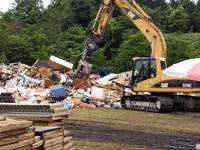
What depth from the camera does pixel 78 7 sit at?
204 ft

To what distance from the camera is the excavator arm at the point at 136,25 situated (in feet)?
45.5

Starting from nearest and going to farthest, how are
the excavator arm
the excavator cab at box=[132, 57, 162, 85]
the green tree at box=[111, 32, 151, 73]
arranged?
the excavator cab at box=[132, 57, 162, 85] < the excavator arm < the green tree at box=[111, 32, 151, 73]

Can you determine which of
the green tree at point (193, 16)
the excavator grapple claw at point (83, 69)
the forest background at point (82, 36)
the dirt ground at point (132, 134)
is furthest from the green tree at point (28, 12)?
the dirt ground at point (132, 134)

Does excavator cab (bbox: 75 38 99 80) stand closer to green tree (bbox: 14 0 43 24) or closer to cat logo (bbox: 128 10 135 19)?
cat logo (bbox: 128 10 135 19)

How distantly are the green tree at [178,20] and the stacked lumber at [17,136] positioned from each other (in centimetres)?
6180

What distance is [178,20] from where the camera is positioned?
2418 inches

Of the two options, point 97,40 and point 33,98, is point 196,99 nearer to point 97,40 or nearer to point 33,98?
point 97,40

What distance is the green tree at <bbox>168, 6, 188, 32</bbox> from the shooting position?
201 ft

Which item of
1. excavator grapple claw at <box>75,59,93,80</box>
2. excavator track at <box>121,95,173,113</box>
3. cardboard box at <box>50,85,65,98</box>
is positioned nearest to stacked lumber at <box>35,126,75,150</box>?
excavator track at <box>121,95,173,113</box>

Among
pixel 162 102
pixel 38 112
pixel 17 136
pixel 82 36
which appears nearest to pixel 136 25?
pixel 162 102

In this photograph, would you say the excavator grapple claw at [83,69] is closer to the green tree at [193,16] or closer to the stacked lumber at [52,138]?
the stacked lumber at [52,138]

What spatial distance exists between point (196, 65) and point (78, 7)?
59.2 metres

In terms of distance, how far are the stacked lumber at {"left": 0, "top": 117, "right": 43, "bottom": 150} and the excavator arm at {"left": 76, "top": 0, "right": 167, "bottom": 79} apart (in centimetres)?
1075

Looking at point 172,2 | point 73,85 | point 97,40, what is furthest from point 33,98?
point 172,2
